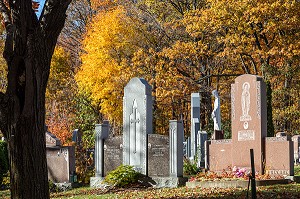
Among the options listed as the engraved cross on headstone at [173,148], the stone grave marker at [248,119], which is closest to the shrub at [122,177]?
the engraved cross on headstone at [173,148]

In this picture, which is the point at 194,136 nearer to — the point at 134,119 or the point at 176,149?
the point at 134,119

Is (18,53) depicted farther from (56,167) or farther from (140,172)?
(56,167)

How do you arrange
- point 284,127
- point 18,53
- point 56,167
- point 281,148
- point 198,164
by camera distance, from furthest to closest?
point 284,127
point 198,164
point 56,167
point 281,148
point 18,53

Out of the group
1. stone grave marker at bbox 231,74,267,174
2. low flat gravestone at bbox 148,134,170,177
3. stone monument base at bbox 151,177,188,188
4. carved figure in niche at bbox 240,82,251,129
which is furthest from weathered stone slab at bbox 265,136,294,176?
low flat gravestone at bbox 148,134,170,177

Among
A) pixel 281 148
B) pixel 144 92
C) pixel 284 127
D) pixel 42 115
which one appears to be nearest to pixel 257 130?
pixel 281 148

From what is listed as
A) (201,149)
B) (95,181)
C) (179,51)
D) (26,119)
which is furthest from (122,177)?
(179,51)

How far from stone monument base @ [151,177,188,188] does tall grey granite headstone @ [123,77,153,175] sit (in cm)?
63

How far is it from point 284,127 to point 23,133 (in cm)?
2672

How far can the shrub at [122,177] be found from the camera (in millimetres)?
16844

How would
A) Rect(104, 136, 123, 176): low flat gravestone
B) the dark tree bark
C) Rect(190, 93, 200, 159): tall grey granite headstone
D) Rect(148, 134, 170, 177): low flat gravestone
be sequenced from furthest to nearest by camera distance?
1. Rect(190, 93, 200, 159): tall grey granite headstone
2. Rect(104, 136, 123, 176): low flat gravestone
3. Rect(148, 134, 170, 177): low flat gravestone
4. the dark tree bark

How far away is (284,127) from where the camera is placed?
33.8m

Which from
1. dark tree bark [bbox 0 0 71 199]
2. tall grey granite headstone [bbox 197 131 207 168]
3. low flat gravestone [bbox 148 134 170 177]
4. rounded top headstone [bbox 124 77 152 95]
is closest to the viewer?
dark tree bark [bbox 0 0 71 199]

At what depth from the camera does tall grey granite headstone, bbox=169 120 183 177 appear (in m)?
16.9

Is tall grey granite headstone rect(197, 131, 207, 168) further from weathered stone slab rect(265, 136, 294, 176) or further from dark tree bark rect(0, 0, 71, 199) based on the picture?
dark tree bark rect(0, 0, 71, 199)
